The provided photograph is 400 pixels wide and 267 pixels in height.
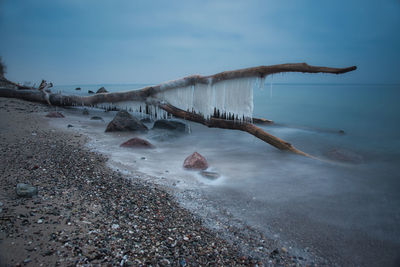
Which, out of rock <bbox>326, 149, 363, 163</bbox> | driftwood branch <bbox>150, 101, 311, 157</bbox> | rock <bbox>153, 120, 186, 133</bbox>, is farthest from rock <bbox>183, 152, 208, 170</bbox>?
rock <bbox>326, 149, 363, 163</bbox>

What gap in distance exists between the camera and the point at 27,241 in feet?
5.01

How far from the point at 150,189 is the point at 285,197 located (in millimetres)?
1914

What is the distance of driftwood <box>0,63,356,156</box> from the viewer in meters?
4.00

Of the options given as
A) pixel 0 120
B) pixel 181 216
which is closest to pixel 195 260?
pixel 181 216

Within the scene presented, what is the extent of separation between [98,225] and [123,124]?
485 centimetres

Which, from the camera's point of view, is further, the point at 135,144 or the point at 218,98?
the point at 135,144

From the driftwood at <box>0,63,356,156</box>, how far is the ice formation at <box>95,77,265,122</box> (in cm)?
11

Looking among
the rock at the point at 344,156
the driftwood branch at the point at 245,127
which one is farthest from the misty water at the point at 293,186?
the driftwood branch at the point at 245,127

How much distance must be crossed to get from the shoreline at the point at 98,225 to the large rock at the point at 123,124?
10.7 ft

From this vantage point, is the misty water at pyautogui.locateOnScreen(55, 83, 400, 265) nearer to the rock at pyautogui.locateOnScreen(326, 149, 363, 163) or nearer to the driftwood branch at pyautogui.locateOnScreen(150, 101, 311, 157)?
the rock at pyautogui.locateOnScreen(326, 149, 363, 163)

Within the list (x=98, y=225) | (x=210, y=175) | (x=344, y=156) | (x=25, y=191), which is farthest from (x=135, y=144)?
(x=344, y=156)

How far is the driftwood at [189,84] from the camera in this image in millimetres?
4000

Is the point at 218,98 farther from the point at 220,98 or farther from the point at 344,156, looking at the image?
the point at 344,156

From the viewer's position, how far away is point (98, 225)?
1860 millimetres
